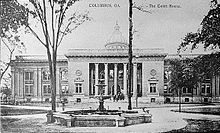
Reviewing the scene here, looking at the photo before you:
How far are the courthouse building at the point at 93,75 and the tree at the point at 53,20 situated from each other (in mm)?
191

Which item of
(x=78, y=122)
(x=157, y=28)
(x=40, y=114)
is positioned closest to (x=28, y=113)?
(x=40, y=114)

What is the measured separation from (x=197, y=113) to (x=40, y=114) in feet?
6.09

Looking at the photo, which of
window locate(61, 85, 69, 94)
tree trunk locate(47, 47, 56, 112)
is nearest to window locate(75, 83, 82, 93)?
window locate(61, 85, 69, 94)

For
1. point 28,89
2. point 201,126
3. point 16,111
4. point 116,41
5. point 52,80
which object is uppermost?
point 116,41

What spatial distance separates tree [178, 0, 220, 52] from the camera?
533 centimetres

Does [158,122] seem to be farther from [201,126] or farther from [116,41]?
[116,41]

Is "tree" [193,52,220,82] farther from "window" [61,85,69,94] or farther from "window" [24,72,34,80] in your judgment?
"window" [24,72,34,80]

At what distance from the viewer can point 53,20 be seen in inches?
211

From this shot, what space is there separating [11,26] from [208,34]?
2285 millimetres

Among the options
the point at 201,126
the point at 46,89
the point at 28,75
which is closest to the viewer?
the point at 201,126

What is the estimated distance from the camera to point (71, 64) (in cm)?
561

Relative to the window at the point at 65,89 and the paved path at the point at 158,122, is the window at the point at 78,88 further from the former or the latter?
the paved path at the point at 158,122

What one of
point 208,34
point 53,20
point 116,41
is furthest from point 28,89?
point 208,34

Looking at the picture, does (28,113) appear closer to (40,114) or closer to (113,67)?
(40,114)
